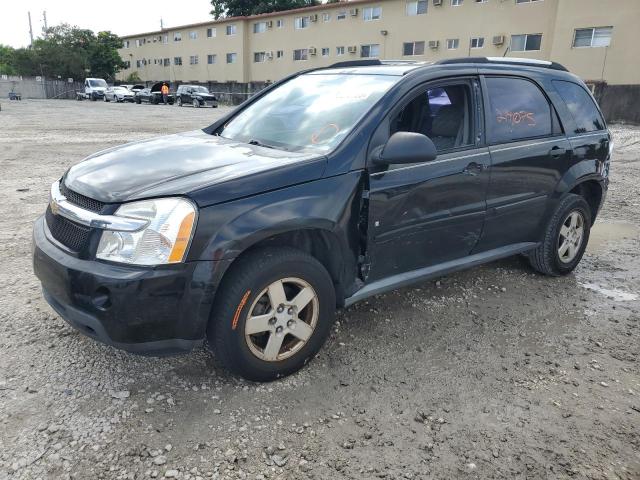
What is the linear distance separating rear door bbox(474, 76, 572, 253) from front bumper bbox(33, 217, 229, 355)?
7.54 feet

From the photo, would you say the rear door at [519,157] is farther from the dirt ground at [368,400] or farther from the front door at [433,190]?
the dirt ground at [368,400]

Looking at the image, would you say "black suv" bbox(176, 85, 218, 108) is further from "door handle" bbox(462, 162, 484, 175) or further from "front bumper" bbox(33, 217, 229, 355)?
"front bumper" bbox(33, 217, 229, 355)

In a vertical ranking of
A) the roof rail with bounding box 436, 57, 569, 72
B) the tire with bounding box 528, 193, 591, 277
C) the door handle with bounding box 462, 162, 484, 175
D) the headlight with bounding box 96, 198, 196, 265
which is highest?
the roof rail with bounding box 436, 57, 569, 72

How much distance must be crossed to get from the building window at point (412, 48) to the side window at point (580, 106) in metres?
31.0

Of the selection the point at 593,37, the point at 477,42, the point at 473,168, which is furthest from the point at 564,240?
the point at 477,42

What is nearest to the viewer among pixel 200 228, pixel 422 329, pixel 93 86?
pixel 200 228

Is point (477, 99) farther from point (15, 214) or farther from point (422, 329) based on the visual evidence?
point (15, 214)

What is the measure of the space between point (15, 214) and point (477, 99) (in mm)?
5433

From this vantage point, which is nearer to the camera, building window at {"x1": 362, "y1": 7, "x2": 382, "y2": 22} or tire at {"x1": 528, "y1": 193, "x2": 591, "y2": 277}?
tire at {"x1": 528, "y1": 193, "x2": 591, "y2": 277}

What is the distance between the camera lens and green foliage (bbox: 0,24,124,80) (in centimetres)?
5491

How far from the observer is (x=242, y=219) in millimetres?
2609

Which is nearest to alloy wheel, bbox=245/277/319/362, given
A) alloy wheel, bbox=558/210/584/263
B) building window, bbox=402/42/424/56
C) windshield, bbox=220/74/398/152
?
windshield, bbox=220/74/398/152

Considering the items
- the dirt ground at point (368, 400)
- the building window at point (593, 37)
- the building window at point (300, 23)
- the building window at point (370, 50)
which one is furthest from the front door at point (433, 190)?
the building window at point (300, 23)

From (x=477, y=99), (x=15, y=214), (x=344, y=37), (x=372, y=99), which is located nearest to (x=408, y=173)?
(x=372, y=99)
